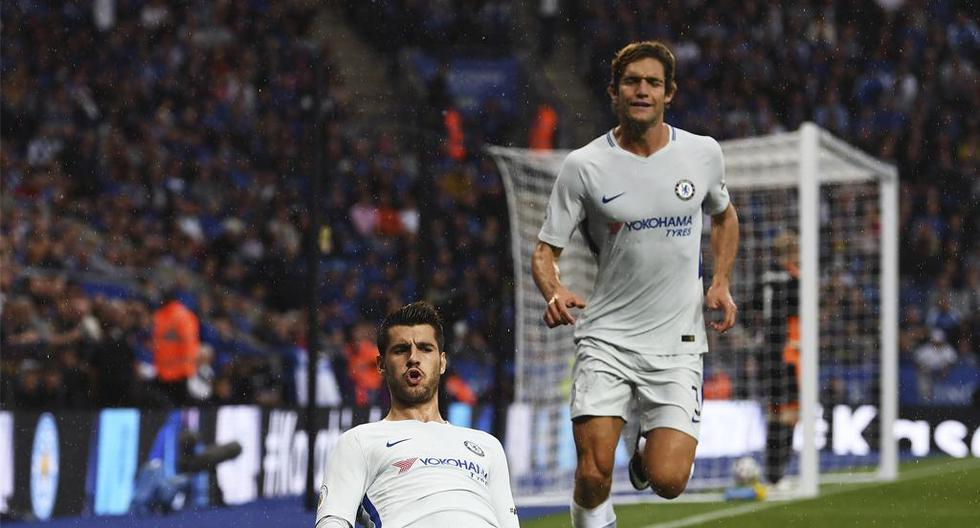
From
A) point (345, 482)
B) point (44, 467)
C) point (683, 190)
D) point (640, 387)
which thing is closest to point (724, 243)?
point (683, 190)

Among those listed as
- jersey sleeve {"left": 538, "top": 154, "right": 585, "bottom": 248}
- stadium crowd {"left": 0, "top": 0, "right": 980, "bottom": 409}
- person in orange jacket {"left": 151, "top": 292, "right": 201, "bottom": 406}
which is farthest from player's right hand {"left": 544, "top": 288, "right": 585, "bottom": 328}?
person in orange jacket {"left": 151, "top": 292, "right": 201, "bottom": 406}

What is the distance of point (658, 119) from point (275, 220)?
1467 cm

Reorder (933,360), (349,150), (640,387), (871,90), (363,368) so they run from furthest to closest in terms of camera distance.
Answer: (871,90) < (349,150) < (933,360) < (363,368) < (640,387)

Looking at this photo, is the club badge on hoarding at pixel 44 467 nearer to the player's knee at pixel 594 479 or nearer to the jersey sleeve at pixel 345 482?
the player's knee at pixel 594 479

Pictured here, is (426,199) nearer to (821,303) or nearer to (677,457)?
(677,457)

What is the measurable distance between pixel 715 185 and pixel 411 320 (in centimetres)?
219

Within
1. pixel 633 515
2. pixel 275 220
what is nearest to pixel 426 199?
pixel 633 515

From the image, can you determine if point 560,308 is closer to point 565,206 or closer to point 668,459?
point 565,206

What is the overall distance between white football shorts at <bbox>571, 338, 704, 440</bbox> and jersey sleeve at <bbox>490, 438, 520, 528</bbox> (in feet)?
5.49

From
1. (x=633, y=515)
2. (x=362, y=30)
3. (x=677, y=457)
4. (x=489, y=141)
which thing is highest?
(x=362, y=30)

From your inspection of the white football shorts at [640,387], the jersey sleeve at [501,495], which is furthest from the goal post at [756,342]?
the jersey sleeve at [501,495]

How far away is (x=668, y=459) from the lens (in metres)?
6.52

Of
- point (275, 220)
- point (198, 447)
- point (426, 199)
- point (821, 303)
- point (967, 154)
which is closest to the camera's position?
point (426, 199)

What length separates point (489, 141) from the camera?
82.9ft
